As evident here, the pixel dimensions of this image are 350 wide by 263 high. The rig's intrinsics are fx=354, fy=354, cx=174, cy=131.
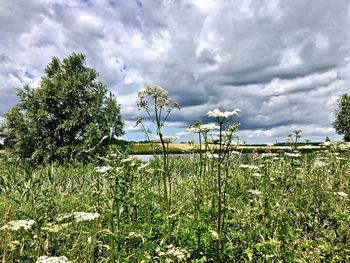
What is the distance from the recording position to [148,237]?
14.8 feet

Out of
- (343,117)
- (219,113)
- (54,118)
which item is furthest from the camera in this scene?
(343,117)

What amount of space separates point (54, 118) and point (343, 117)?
5414 centimetres

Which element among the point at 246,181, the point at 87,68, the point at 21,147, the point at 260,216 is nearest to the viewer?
the point at 260,216

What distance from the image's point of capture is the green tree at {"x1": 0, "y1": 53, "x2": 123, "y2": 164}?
1384 inches

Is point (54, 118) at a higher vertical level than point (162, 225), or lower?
higher

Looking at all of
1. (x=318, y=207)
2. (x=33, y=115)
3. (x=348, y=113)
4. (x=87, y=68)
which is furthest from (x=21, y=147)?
(x=348, y=113)

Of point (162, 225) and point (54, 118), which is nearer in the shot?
point (162, 225)

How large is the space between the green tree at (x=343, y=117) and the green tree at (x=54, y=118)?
4894cm

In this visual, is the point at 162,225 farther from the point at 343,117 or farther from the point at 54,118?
the point at 343,117

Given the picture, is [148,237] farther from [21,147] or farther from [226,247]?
[21,147]

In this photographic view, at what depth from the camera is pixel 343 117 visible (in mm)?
67562

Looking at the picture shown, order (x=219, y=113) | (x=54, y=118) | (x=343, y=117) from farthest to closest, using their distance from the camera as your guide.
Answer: (x=343, y=117) < (x=54, y=118) < (x=219, y=113)

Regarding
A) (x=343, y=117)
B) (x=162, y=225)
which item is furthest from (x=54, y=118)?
(x=343, y=117)

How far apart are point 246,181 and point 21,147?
32.1 metres
